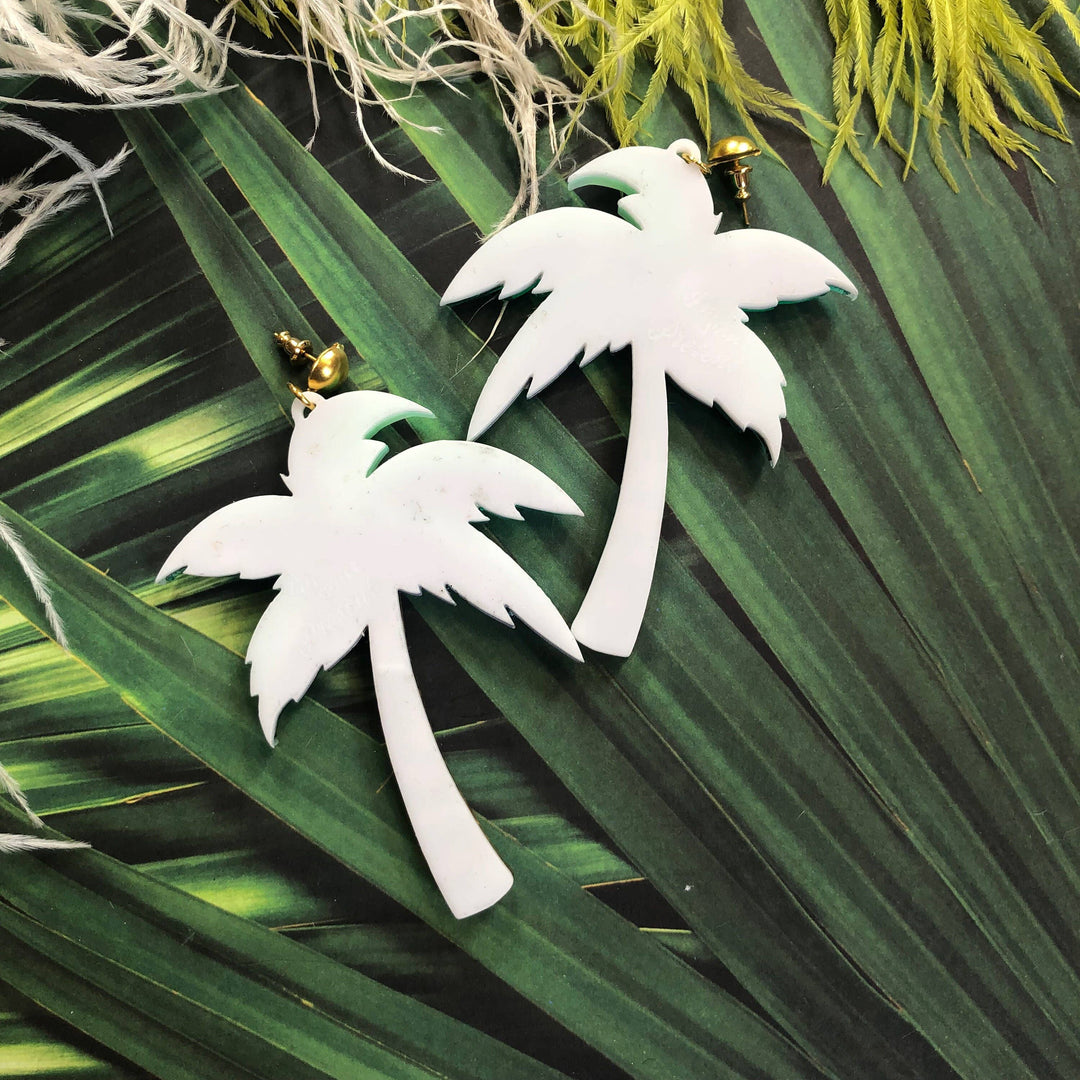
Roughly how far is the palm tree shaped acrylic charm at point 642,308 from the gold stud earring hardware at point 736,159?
3 cm

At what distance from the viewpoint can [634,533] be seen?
0.72 metres

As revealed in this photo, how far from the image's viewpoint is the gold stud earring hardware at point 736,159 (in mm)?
741

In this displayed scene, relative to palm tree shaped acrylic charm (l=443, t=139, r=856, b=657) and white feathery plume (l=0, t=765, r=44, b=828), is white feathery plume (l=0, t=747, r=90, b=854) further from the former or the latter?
palm tree shaped acrylic charm (l=443, t=139, r=856, b=657)

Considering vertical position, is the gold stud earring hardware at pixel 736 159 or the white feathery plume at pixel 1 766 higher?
the gold stud earring hardware at pixel 736 159

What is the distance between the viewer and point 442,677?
0.72 metres

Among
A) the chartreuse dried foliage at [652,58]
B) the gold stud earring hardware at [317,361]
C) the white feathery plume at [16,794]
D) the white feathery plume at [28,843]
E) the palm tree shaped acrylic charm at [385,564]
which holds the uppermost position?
the chartreuse dried foliage at [652,58]

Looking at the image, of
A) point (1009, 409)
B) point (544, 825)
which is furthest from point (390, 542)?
point (1009, 409)

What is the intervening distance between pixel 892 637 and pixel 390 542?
50 cm

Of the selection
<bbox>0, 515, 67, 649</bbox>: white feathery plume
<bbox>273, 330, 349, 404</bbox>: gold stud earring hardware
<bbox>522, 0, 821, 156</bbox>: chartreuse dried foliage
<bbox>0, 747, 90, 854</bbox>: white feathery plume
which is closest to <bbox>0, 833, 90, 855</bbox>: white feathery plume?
<bbox>0, 747, 90, 854</bbox>: white feathery plume

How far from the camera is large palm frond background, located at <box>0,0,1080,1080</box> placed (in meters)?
0.70

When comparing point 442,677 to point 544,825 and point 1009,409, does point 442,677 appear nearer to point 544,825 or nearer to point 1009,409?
point 544,825

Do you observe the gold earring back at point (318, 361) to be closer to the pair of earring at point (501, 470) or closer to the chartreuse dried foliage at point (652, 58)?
the pair of earring at point (501, 470)

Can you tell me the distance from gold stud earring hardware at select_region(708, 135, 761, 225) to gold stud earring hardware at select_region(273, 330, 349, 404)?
41cm

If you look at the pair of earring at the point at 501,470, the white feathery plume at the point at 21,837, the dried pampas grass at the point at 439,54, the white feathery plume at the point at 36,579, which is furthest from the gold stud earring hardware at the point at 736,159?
the white feathery plume at the point at 21,837
